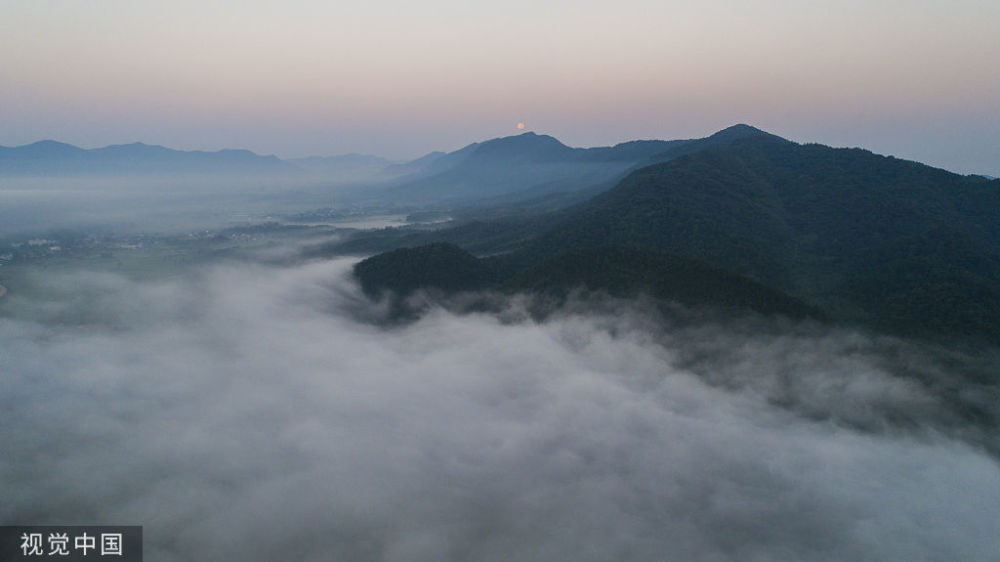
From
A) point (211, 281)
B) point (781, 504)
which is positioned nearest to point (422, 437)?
point (781, 504)

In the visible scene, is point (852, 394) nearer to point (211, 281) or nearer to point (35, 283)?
point (211, 281)

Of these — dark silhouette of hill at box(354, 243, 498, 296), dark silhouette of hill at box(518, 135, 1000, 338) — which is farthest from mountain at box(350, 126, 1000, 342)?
dark silhouette of hill at box(354, 243, 498, 296)

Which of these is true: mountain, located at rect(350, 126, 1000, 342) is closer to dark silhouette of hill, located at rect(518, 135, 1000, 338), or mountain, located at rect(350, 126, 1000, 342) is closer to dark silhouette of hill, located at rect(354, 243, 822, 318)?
dark silhouette of hill, located at rect(518, 135, 1000, 338)

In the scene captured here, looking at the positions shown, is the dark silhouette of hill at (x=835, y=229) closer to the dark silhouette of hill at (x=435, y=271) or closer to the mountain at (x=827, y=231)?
the mountain at (x=827, y=231)

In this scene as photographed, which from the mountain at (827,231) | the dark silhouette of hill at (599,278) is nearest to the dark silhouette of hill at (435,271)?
the dark silhouette of hill at (599,278)

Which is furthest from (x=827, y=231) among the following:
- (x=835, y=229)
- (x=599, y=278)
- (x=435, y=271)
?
(x=435, y=271)

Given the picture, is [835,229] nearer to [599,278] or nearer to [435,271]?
[599,278]

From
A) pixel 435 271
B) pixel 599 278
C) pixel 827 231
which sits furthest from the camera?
pixel 827 231

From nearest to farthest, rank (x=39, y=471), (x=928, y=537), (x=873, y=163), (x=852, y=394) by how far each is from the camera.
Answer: (x=928, y=537) < (x=39, y=471) < (x=852, y=394) < (x=873, y=163)
